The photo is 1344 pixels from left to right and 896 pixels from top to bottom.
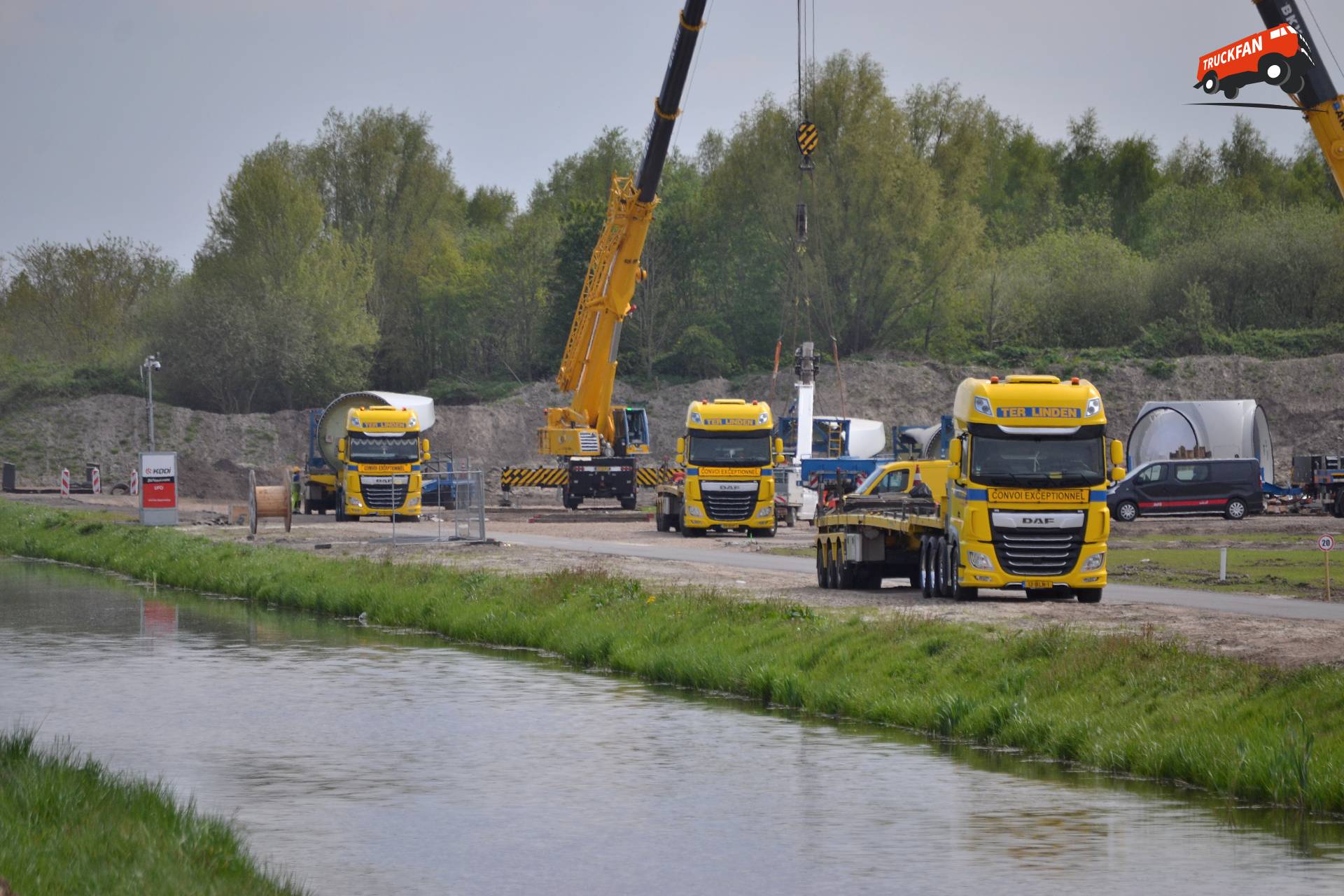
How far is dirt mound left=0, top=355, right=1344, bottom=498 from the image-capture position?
8188 cm

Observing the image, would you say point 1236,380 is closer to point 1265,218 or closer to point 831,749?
point 1265,218

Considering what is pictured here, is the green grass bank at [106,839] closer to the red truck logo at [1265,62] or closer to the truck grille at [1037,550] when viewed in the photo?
the truck grille at [1037,550]

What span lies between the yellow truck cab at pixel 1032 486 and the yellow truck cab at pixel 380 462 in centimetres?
3273

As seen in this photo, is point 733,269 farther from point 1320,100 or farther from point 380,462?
point 1320,100

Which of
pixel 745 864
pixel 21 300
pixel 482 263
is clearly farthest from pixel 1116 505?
pixel 21 300

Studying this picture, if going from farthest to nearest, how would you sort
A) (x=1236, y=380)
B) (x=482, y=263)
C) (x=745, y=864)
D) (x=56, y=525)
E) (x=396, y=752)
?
(x=482, y=263) < (x=1236, y=380) < (x=56, y=525) < (x=396, y=752) < (x=745, y=864)

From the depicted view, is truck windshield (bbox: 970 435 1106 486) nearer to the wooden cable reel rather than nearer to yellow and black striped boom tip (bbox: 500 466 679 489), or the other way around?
the wooden cable reel

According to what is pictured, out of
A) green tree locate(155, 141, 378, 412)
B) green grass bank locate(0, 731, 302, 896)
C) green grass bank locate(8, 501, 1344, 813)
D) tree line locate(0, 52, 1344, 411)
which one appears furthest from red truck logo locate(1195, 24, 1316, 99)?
green tree locate(155, 141, 378, 412)

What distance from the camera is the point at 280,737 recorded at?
683 inches

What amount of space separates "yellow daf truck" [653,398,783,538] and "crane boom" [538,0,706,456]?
7.45 meters

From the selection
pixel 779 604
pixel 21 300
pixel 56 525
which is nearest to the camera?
pixel 779 604

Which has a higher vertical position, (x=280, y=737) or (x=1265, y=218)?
(x=1265, y=218)

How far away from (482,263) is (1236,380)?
41.6m

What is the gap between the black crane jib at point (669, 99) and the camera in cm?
4556
